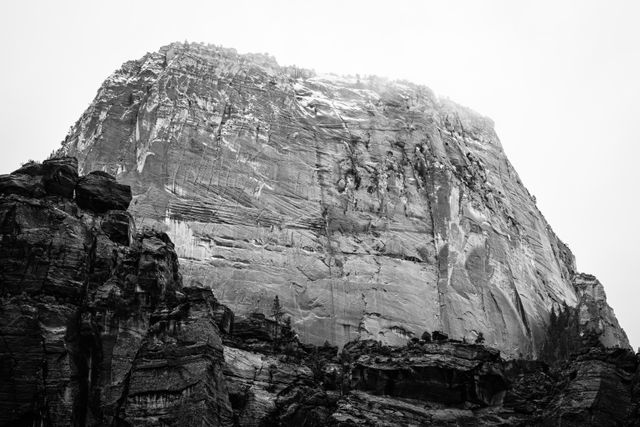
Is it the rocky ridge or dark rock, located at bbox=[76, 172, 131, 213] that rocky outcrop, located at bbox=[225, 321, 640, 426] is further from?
dark rock, located at bbox=[76, 172, 131, 213]

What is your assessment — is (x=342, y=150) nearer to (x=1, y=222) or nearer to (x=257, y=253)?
(x=257, y=253)

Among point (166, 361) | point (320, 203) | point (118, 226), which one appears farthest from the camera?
point (320, 203)

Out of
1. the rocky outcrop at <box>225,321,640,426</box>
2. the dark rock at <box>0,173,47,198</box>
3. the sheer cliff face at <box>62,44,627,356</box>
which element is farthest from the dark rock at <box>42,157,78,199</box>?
the sheer cliff face at <box>62,44,627,356</box>

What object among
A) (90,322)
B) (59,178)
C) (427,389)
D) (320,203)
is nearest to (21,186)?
(59,178)

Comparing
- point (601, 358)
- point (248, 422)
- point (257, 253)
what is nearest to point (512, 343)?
point (257, 253)

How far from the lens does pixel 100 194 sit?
302 ft

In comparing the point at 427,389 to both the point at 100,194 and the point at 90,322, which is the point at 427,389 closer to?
the point at 90,322

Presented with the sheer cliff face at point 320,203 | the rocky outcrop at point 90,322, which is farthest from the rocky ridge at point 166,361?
the sheer cliff face at point 320,203

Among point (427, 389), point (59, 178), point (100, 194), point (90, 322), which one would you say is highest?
point (59, 178)

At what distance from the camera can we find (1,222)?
8350cm

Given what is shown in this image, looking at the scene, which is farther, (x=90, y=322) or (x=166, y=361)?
(x=90, y=322)

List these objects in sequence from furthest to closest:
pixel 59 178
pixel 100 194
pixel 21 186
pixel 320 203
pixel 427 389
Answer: pixel 320 203 < pixel 100 194 < pixel 59 178 < pixel 21 186 < pixel 427 389

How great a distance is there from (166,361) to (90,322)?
771 centimetres

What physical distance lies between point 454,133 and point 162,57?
36.9 m
